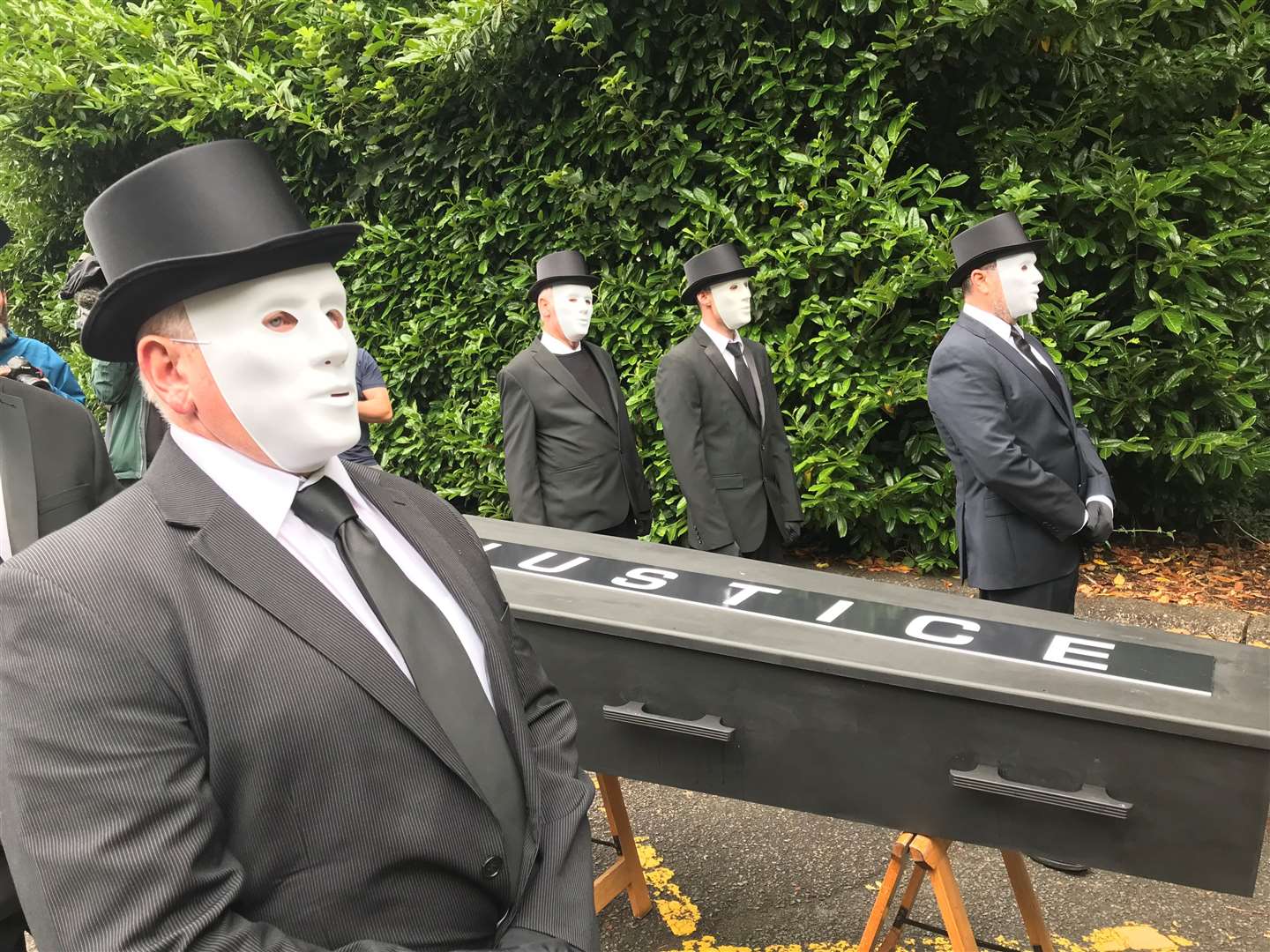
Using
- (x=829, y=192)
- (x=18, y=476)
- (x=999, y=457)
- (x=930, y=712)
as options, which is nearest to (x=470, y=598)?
(x=930, y=712)

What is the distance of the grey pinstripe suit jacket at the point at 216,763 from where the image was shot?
1.22 meters

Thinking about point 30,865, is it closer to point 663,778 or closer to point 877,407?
point 663,778

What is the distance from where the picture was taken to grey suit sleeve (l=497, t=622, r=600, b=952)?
1.60 m

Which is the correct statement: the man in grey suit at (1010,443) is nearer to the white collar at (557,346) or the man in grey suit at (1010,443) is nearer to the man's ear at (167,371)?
the white collar at (557,346)

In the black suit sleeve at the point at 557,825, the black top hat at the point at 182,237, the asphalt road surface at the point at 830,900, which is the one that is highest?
the black top hat at the point at 182,237

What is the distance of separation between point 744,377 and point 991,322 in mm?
1259

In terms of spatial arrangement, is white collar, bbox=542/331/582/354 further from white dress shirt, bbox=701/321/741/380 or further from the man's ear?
the man's ear

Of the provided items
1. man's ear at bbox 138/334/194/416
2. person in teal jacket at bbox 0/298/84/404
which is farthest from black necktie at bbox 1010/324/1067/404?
person in teal jacket at bbox 0/298/84/404

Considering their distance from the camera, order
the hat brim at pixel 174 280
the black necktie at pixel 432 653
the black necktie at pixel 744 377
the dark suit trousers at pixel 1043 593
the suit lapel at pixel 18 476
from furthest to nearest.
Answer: the black necktie at pixel 744 377 → the dark suit trousers at pixel 1043 593 → the suit lapel at pixel 18 476 → the black necktie at pixel 432 653 → the hat brim at pixel 174 280

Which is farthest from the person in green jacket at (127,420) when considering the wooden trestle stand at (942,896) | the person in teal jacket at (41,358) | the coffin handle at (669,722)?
the wooden trestle stand at (942,896)

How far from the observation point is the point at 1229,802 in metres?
2.02

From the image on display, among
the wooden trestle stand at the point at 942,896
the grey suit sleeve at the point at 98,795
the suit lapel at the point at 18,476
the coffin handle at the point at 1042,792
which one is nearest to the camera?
the grey suit sleeve at the point at 98,795

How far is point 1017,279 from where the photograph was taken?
404cm

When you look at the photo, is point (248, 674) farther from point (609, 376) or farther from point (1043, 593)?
point (609, 376)
